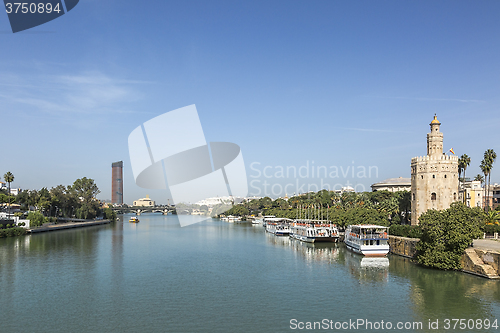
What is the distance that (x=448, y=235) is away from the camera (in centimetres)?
3966

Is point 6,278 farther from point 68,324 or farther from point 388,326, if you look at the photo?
point 388,326

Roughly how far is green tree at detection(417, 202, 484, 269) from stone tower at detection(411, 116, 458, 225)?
18414mm

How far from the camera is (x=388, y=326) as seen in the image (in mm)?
25688

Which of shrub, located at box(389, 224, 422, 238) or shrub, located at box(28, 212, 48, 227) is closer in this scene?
shrub, located at box(389, 224, 422, 238)

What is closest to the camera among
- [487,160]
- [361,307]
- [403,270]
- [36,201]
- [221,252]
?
[361,307]

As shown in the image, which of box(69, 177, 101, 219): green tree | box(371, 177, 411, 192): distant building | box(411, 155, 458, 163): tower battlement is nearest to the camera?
box(411, 155, 458, 163): tower battlement

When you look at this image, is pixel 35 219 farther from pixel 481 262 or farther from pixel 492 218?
pixel 492 218

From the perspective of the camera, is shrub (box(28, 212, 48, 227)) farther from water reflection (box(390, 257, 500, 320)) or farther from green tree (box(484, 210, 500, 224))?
green tree (box(484, 210, 500, 224))

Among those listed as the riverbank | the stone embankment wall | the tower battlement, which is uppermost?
the tower battlement

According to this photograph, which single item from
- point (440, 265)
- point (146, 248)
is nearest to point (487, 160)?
point (440, 265)

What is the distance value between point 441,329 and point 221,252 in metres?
39.7

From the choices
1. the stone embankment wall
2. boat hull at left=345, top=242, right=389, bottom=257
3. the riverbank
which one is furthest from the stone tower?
the riverbank

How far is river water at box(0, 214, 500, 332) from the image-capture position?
26.2 meters

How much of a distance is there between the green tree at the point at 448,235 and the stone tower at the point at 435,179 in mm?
18414
